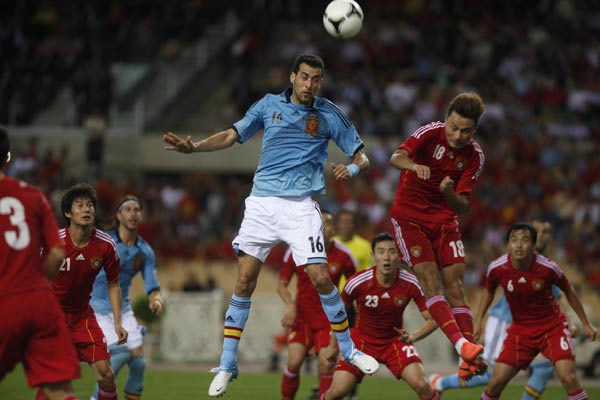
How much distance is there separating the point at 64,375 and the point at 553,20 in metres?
24.4

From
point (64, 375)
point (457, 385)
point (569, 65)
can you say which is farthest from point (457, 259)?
point (569, 65)

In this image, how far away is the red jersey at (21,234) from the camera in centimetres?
745

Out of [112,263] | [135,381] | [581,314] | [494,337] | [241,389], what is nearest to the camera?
[112,263]

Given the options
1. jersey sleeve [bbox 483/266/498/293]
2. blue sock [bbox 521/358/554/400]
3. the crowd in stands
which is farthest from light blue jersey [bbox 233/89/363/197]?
the crowd in stands

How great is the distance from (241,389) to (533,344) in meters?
5.47

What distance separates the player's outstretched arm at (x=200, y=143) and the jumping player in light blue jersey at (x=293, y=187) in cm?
1

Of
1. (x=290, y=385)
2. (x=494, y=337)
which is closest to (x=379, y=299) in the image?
(x=290, y=385)

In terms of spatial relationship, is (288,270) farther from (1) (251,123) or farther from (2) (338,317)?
(1) (251,123)

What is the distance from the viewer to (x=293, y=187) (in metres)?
9.90

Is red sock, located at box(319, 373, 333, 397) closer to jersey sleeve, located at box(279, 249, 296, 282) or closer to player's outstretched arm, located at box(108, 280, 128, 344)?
jersey sleeve, located at box(279, 249, 296, 282)

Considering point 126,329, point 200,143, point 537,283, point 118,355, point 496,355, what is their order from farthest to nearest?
point 496,355 → point 126,329 → point 118,355 → point 537,283 → point 200,143

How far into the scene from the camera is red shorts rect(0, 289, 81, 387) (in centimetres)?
741

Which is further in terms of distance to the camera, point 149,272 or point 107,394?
point 149,272

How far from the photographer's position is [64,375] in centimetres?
754
